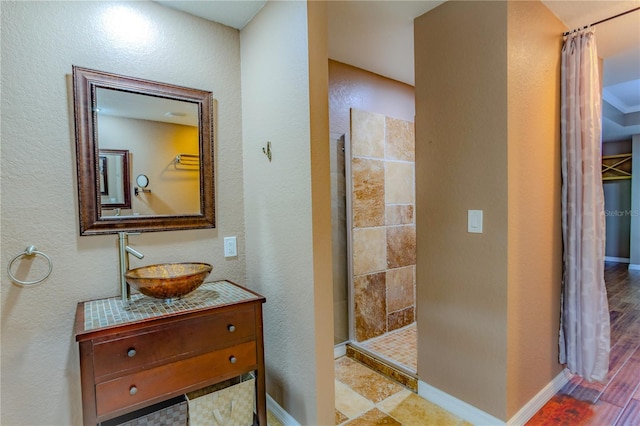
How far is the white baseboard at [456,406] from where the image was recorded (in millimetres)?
1717

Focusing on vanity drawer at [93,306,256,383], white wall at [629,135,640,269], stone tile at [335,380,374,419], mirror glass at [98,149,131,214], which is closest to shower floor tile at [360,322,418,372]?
stone tile at [335,380,374,419]

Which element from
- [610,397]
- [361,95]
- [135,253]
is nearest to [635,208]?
[610,397]

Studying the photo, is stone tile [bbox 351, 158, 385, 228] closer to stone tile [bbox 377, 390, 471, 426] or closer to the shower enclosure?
the shower enclosure

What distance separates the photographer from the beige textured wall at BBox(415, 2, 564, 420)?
1.63 metres

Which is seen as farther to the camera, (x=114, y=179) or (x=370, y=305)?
(x=370, y=305)

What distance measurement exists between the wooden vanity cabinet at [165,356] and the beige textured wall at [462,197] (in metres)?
1.07

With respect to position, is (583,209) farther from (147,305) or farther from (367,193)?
(147,305)

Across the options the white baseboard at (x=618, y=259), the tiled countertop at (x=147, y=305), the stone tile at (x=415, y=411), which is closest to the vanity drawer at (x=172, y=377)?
the tiled countertop at (x=147, y=305)

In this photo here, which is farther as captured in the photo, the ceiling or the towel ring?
the ceiling

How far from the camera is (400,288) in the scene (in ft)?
Result: 9.86

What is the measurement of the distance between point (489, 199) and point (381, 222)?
1229mm

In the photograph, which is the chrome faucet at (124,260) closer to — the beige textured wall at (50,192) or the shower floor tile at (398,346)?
the beige textured wall at (50,192)

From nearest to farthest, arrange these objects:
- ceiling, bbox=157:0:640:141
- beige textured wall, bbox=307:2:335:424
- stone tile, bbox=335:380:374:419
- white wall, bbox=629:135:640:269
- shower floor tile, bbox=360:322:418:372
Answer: beige textured wall, bbox=307:2:335:424, ceiling, bbox=157:0:640:141, stone tile, bbox=335:380:374:419, shower floor tile, bbox=360:322:418:372, white wall, bbox=629:135:640:269

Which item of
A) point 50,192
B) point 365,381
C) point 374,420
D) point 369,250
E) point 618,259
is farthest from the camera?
point 618,259
